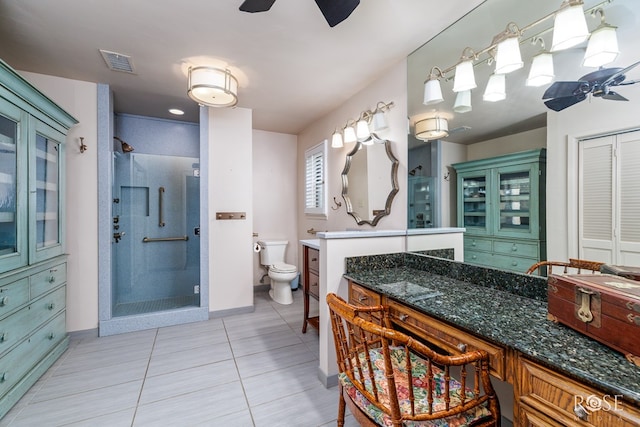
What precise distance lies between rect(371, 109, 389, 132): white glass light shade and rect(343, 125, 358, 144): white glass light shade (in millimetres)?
322

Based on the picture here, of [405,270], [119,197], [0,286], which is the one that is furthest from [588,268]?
[119,197]

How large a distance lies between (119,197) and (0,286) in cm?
184

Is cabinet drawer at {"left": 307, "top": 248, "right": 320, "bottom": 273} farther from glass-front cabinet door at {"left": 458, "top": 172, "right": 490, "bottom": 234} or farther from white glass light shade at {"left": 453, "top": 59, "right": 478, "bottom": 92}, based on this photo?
white glass light shade at {"left": 453, "top": 59, "right": 478, "bottom": 92}

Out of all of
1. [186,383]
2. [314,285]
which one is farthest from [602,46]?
[186,383]

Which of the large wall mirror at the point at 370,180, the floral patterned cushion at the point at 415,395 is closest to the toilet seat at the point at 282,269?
the large wall mirror at the point at 370,180

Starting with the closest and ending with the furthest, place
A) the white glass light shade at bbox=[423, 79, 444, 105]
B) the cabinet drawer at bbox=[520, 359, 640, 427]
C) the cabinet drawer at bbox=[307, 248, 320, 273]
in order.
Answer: the cabinet drawer at bbox=[520, 359, 640, 427] → the white glass light shade at bbox=[423, 79, 444, 105] → the cabinet drawer at bbox=[307, 248, 320, 273]

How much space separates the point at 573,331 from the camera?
36.1 inches

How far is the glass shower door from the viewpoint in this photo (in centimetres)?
321

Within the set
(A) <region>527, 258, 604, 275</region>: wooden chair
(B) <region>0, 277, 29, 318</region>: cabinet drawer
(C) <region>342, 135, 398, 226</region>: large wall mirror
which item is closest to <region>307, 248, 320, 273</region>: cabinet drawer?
(C) <region>342, 135, 398, 226</region>: large wall mirror

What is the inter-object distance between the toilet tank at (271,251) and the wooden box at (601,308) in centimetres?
318

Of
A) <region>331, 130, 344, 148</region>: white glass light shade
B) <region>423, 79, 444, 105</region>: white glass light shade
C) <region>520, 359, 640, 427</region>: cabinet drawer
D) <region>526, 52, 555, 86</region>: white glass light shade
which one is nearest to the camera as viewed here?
<region>520, 359, 640, 427</region>: cabinet drawer

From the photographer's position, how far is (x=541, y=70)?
4.20ft

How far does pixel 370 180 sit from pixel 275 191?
2.00 m

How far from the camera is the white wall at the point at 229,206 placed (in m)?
3.04
